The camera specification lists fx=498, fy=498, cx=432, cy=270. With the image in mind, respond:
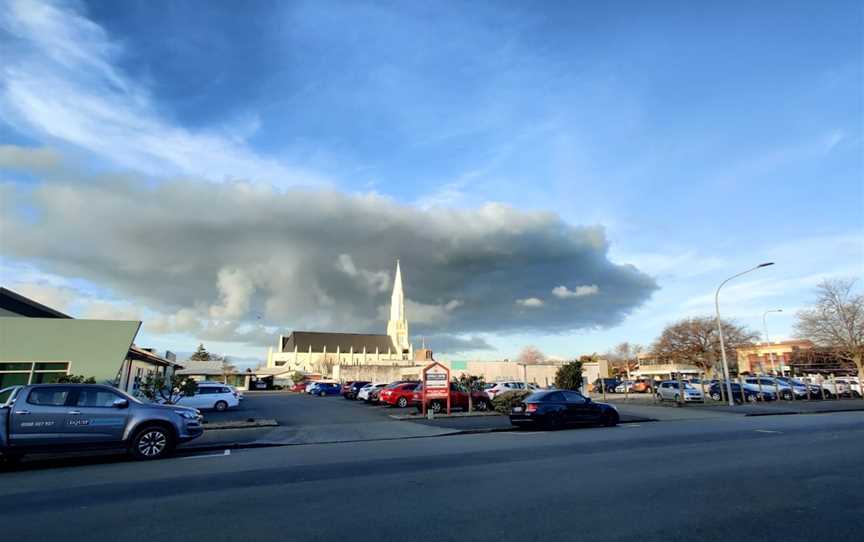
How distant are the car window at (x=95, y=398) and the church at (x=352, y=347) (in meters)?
102

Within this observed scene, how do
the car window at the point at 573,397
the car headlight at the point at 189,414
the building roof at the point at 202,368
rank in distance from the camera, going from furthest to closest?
the building roof at the point at 202,368
the car window at the point at 573,397
the car headlight at the point at 189,414

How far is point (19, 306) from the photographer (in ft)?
88.0

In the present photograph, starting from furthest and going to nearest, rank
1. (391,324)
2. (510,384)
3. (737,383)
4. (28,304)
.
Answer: (391,324), (737,383), (510,384), (28,304)

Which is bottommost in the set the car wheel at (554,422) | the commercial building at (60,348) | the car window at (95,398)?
the car wheel at (554,422)

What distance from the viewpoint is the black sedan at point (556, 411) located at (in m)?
17.8

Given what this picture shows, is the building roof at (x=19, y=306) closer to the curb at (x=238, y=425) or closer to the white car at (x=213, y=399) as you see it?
the white car at (x=213, y=399)

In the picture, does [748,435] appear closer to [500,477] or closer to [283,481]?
[500,477]

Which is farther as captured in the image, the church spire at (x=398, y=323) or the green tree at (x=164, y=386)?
the church spire at (x=398, y=323)

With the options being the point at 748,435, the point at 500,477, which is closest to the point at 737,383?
the point at 748,435

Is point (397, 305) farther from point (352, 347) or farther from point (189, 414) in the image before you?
point (189, 414)

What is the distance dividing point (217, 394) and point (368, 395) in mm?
9792

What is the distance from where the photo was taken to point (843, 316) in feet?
148

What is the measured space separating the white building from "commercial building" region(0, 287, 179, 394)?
293 ft

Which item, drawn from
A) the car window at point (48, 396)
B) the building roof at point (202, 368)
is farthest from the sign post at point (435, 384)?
the building roof at point (202, 368)
